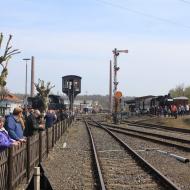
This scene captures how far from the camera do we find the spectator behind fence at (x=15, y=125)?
12.0 meters

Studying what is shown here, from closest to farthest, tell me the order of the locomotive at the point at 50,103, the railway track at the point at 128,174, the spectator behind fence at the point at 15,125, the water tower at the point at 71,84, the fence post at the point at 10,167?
the fence post at the point at 10,167 → the spectator behind fence at the point at 15,125 → the railway track at the point at 128,174 → the locomotive at the point at 50,103 → the water tower at the point at 71,84

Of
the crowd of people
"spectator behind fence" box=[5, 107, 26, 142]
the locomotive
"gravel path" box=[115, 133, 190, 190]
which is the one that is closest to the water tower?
the locomotive

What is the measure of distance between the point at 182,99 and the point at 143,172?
209 ft

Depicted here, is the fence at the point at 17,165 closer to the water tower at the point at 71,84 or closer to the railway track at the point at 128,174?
the railway track at the point at 128,174

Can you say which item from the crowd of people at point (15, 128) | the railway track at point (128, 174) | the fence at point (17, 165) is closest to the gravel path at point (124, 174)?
the railway track at point (128, 174)

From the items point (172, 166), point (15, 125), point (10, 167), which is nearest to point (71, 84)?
point (172, 166)

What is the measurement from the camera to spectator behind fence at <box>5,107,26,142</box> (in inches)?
473

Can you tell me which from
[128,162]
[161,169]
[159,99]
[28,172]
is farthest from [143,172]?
[159,99]

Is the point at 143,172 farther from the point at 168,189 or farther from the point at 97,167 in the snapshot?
the point at 168,189

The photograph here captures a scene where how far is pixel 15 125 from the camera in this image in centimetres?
1223

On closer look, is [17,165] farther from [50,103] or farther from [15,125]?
[50,103]

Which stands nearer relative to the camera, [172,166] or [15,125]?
[15,125]

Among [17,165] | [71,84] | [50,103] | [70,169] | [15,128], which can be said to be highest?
[71,84]

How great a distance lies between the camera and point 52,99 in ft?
187
